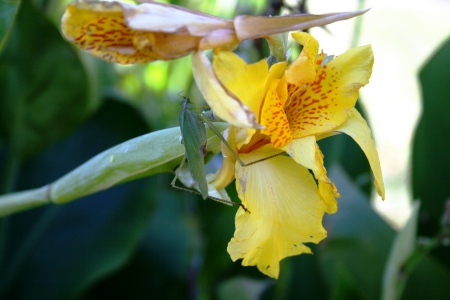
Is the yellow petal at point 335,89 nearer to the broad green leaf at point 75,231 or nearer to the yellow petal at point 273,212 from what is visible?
the yellow petal at point 273,212

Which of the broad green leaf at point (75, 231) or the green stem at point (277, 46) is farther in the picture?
the broad green leaf at point (75, 231)

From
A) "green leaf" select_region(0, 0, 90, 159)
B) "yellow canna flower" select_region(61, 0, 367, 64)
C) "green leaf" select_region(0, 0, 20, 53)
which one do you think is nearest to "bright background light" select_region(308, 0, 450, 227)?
"green leaf" select_region(0, 0, 90, 159)

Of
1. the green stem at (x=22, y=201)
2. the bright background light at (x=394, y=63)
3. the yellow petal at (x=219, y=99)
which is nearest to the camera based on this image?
the yellow petal at (x=219, y=99)

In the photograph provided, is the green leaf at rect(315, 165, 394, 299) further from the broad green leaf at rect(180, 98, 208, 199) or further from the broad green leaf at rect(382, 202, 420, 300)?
the broad green leaf at rect(180, 98, 208, 199)

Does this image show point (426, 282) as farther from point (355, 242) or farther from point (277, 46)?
point (277, 46)

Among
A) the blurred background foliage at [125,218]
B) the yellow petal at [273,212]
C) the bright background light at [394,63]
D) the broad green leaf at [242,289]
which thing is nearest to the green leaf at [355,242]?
the blurred background foliage at [125,218]

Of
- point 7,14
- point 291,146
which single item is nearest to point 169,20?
point 291,146

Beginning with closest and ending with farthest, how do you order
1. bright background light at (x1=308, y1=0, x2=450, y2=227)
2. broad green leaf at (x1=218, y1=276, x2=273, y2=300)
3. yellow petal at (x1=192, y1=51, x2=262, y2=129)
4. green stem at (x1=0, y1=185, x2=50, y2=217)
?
yellow petal at (x1=192, y1=51, x2=262, y2=129) → green stem at (x1=0, y1=185, x2=50, y2=217) → broad green leaf at (x1=218, y1=276, x2=273, y2=300) → bright background light at (x1=308, y1=0, x2=450, y2=227)
